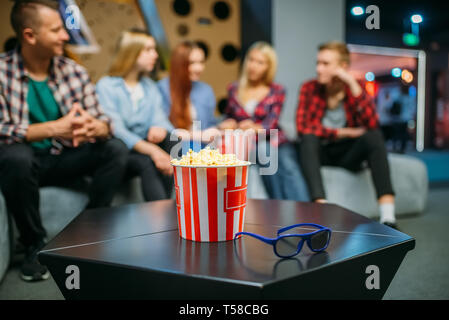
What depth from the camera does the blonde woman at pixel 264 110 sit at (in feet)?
7.36

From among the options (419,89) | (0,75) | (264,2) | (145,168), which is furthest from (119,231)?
(419,89)

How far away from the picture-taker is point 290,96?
11.9 feet

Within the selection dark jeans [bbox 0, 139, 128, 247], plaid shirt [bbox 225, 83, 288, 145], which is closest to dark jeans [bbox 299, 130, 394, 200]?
plaid shirt [bbox 225, 83, 288, 145]

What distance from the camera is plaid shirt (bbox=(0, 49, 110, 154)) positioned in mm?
1713

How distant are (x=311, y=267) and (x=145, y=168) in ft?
4.56

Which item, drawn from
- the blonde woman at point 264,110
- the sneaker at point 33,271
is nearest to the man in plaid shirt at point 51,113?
the sneaker at point 33,271

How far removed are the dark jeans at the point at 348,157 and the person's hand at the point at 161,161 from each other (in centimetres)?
74

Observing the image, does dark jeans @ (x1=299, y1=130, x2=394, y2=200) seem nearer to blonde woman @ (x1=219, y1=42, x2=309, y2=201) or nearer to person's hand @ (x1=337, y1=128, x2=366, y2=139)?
person's hand @ (x1=337, y1=128, x2=366, y2=139)

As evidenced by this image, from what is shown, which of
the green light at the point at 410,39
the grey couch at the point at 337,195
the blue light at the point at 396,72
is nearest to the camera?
the grey couch at the point at 337,195

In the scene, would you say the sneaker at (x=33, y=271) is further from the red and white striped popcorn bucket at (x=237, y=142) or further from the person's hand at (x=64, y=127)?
the red and white striped popcorn bucket at (x=237, y=142)

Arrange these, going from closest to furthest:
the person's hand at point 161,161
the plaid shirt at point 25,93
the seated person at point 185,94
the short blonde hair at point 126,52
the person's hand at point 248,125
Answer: the plaid shirt at point 25,93
the person's hand at point 161,161
the short blonde hair at point 126,52
the person's hand at point 248,125
the seated person at point 185,94

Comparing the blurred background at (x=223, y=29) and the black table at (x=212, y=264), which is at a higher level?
the blurred background at (x=223, y=29)
